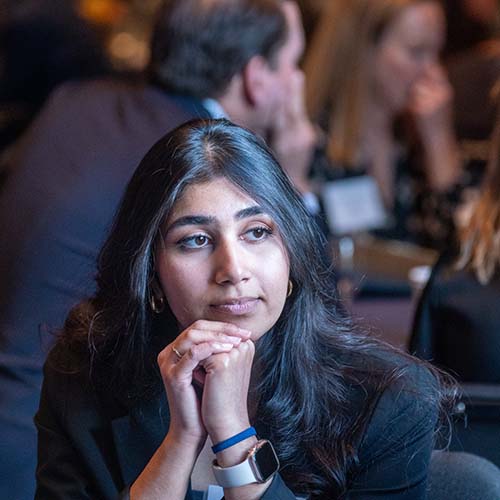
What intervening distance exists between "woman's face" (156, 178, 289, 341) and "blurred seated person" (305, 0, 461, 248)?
2551 millimetres

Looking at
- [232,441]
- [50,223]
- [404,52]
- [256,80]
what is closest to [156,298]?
[232,441]

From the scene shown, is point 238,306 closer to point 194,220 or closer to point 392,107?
point 194,220

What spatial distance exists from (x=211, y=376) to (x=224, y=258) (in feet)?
0.52

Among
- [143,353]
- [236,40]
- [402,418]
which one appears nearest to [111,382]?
[143,353]

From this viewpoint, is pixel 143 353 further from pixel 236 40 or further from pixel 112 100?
pixel 236 40

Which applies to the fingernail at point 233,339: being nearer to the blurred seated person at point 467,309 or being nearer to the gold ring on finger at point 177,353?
the gold ring on finger at point 177,353

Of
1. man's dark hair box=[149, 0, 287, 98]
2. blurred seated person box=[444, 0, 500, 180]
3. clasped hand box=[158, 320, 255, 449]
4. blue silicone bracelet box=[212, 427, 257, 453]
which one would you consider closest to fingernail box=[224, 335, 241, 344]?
clasped hand box=[158, 320, 255, 449]

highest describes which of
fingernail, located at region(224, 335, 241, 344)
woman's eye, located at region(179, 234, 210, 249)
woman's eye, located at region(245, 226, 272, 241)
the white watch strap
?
woman's eye, located at region(245, 226, 272, 241)

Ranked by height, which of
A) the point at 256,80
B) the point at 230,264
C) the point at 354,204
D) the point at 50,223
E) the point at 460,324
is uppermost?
the point at 256,80

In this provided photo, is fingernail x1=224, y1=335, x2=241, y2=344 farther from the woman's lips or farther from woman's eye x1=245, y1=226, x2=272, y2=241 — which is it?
woman's eye x1=245, y1=226, x2=272, y2=241

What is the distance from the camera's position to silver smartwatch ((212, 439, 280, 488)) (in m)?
1.49

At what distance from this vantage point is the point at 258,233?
157cm

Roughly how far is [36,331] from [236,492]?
0.86 m

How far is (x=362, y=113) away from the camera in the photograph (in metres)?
4.24
